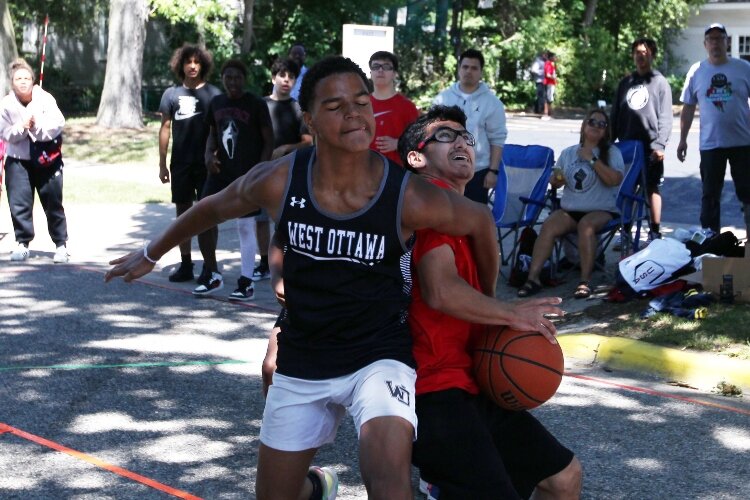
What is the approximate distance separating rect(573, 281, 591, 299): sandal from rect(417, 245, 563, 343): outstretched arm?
17.9ft

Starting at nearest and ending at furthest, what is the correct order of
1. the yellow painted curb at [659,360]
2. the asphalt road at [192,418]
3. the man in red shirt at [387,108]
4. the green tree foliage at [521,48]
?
Answer: the asphalt road at [192,418], the yellow painted curb at [659,360], the man in red shirt at [387,108], the green tree foliage at [521,48]

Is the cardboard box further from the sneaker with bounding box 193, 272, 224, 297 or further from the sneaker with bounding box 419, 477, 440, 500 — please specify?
the sneaker with bounding box 419, 477, 440, 500

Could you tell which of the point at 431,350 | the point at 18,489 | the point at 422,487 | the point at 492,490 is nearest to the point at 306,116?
the point at 431,350

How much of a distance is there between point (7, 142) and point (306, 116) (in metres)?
7.32

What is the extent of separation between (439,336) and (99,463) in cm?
227

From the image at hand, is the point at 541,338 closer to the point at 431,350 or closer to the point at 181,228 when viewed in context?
the point at 431,350

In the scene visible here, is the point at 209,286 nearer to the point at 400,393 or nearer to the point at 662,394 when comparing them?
the point at 662,394

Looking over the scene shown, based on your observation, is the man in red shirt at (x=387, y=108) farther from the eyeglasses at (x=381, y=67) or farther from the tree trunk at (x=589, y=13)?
the tree trunk at (x=589, y=13)

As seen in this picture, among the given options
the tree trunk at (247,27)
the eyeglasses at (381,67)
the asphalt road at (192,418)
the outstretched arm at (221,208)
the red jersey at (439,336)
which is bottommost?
the asphalt road at (192,418)

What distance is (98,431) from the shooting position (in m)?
5.95

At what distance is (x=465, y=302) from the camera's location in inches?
148

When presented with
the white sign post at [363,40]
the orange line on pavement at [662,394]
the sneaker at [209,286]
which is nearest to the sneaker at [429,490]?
the orange line on pavement at [662,394]

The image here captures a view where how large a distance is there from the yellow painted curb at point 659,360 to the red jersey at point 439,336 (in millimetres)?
3612

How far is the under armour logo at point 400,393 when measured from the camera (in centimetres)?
366
